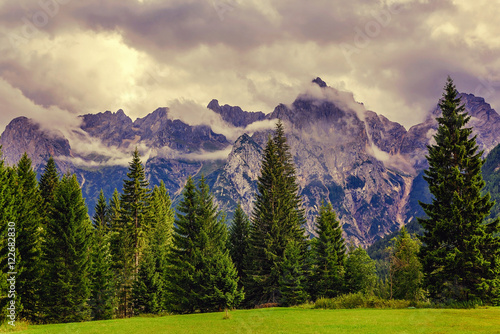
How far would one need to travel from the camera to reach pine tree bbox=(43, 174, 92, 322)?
137 feet

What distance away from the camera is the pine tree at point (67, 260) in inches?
1649

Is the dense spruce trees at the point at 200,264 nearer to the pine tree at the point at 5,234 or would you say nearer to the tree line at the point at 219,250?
the tree line at the point at 219,250

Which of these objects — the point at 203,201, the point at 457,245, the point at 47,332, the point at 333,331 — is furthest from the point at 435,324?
the point at 203,201

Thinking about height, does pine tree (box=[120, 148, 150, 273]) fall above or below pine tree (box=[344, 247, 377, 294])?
above

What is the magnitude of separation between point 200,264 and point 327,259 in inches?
874

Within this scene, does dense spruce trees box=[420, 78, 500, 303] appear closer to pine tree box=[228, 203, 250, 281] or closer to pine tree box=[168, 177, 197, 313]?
pine tree box=[168, 177, 197, 313]

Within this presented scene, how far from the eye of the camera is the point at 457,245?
35.7m

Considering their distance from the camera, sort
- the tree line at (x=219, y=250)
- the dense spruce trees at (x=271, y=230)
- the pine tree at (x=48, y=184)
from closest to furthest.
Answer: the tree line at (x=219, y=250)
the dense spruce trees at (x=271, y=230)
the pine tree at (x=48, y=184)

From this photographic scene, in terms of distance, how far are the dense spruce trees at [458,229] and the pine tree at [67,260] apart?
1550 inches

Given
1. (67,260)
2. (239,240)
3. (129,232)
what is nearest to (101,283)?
(129,232)

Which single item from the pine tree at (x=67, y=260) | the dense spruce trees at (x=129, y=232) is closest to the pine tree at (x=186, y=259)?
the pine tree at (x=67, y=260)

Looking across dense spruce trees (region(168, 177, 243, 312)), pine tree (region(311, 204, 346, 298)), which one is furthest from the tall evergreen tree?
pine tree (region(311, 204, 346, 298))

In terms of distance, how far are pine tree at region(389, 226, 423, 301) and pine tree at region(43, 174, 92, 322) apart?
4964 centimetres

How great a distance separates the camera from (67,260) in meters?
43.8
